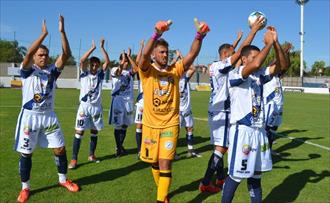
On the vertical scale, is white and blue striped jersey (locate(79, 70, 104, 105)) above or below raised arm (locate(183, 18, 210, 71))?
below

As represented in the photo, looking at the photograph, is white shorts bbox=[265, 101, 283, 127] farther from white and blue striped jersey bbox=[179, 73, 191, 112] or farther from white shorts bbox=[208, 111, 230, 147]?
white shorts bbox=[208, 111, 230, 147]

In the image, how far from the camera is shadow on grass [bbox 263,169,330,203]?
654 cm

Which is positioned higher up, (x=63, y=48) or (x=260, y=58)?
(x=63, y=48)

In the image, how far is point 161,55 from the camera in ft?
18.2

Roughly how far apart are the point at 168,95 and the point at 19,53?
3326 inches

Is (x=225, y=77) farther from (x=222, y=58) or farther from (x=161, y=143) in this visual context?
(x=161, y=143)

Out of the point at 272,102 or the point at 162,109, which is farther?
the point at 272,102

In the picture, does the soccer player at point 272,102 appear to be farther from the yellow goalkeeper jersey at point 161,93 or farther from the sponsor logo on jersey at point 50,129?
the sponsor logo on jersey at point 50,129

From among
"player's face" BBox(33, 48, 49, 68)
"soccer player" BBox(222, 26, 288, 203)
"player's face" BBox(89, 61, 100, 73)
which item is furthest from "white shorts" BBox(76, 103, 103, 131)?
"soccer player" BBox(222, 26, 288, 203)

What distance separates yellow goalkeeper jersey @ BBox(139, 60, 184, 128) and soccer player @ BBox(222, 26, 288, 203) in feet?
2.92

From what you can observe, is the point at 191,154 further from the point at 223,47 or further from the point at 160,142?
the point at 160,142

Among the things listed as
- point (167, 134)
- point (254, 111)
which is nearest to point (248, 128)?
point (254, 111)

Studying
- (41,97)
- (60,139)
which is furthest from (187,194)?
(41,97)

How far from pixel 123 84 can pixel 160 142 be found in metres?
4.70
